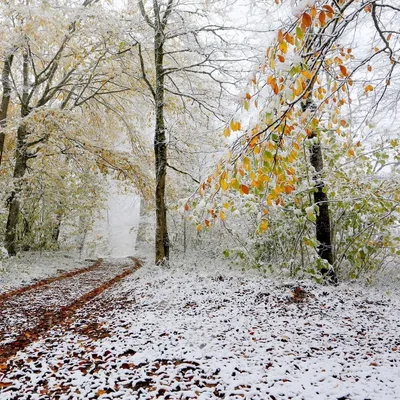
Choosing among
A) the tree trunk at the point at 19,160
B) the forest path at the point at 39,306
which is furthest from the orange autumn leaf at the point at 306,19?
the tree trunk at the point at 19,160

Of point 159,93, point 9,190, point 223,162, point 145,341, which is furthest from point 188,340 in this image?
point 9,190

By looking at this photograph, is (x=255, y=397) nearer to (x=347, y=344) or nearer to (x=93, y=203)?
(x=347, y=344)

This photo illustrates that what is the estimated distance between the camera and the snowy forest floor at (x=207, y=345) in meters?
2.91

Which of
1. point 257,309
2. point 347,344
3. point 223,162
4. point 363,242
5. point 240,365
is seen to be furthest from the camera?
point 363,242

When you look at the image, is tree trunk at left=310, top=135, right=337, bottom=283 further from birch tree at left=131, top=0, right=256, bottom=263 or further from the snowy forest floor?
birch tree at left=131, top=0, right=256, bottom=263

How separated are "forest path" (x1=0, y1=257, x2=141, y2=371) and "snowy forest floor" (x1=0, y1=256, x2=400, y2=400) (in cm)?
3

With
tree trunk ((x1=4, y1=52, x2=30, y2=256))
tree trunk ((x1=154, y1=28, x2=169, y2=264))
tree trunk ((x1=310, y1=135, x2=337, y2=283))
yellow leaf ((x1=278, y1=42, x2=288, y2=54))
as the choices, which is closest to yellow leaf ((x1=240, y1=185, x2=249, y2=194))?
yellow leaf ((x1=278, y1=42, x2=288, y2=54))

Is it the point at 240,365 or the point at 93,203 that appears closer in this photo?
the point at 240,365

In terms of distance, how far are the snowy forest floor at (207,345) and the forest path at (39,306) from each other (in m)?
0.03

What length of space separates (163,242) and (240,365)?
6.61 metres

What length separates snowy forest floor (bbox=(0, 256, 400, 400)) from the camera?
2.91 metres

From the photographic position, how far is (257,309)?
199 inches

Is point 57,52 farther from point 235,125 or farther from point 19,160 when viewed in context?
point 235,125

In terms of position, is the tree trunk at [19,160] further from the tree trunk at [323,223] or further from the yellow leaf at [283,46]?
the yellow leaf at [283,46]
